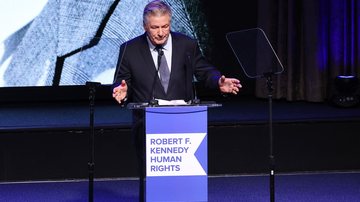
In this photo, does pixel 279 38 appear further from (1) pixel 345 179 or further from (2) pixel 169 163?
(2) pixel 169 163

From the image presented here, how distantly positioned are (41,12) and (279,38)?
230 cm

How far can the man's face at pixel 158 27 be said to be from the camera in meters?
3.50

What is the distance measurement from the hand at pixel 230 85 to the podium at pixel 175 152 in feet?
0.78

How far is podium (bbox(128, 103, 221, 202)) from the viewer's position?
10.8ft

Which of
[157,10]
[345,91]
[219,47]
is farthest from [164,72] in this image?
[219,47]

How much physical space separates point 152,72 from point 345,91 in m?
3.19

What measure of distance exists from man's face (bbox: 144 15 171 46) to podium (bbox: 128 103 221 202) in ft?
1.43

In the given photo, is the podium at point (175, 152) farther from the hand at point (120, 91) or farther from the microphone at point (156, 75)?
the hand at point (120, 91)

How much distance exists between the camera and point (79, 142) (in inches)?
213

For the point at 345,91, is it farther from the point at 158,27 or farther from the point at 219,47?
the point at 158,27

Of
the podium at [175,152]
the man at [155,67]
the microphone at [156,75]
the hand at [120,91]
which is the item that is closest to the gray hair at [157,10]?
the man at [155,67]

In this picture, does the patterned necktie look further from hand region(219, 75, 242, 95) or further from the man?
hand region(219, 75, 242, 95)

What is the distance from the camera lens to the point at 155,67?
3.67 m

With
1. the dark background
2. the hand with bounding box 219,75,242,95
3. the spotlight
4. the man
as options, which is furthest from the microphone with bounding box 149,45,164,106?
the dark background
